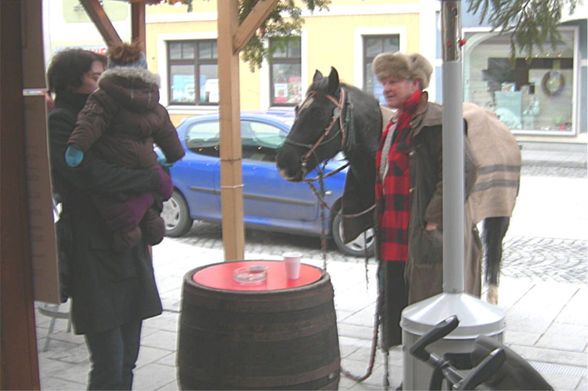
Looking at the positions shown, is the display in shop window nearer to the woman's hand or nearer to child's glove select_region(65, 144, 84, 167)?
the woman's hand

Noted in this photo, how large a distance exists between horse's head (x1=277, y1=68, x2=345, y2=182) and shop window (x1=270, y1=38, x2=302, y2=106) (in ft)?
55.0

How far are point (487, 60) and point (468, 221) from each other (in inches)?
730

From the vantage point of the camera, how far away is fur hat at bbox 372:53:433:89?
3889mm

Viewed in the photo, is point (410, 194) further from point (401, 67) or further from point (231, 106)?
point (231, 106)

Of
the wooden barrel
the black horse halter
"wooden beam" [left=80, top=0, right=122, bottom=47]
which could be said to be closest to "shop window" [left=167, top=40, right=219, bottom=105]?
"wooden beam" [left=80, top=0, right=122, bottom=47]

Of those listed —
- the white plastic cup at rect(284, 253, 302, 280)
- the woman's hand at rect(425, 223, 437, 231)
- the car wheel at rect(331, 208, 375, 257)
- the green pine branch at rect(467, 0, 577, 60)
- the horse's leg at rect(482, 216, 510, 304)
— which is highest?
the green pine branch at rect(467, 0, 577, 60)

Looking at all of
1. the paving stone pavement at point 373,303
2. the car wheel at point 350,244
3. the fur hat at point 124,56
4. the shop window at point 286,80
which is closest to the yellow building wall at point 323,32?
the shop window at point 286,80

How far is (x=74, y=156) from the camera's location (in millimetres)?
3170

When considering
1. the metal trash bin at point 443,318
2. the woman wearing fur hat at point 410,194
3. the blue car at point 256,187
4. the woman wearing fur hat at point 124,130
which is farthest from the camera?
the blue car at point 256,187

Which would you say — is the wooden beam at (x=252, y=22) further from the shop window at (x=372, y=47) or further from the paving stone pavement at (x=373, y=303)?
the shop window at (x=372, y=47)

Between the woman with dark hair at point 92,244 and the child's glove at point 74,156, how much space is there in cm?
2

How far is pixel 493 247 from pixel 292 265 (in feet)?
9.12

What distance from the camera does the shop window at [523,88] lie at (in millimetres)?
20984

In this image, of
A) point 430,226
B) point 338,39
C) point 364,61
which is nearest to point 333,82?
point 430,226
